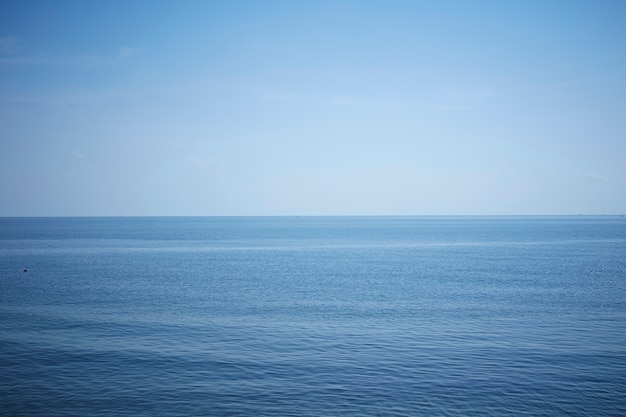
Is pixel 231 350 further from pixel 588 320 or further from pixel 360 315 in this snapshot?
pixel 588 320

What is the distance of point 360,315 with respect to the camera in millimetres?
48531

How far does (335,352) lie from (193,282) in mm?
41781

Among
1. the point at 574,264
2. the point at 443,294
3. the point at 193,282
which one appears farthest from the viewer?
the point at 574,264

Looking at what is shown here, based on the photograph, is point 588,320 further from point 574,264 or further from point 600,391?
point 574,264

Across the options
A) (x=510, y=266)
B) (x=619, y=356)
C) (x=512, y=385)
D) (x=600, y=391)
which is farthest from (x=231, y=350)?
(x=510, y=266)

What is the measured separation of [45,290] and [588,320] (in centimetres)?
6484

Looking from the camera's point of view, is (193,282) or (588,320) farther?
(193,282)

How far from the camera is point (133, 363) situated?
33156 mm

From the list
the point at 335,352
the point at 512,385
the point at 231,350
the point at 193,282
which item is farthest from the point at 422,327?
the point at 193,282

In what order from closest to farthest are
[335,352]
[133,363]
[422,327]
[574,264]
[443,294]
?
[133,363]
[335,352]
[422,327]
[443,294]
[574,264]

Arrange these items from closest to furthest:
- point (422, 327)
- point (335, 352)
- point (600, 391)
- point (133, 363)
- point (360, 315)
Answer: point (600, 391)
point (133, 363)
point (335, 352)
point (422, 327)
point (360, 315)

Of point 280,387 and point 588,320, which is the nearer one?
point 280,387

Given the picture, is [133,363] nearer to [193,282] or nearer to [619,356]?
[619,356]

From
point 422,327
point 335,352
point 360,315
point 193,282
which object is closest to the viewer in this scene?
point 335,352
